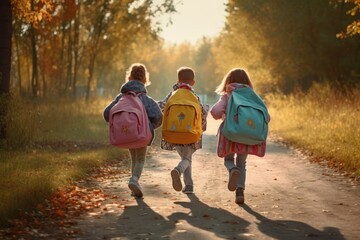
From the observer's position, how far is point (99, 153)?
14641 mm

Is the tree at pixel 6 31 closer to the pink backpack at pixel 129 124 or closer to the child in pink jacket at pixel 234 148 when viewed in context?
the pink backpack at pixel 129 124

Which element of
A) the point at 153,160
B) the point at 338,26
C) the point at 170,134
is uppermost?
the point at 338,26

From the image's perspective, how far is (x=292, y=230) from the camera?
6773 millimetres

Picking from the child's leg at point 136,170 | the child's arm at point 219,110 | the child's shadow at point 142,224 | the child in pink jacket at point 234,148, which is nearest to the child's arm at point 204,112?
the child in pink jacket at point 234,148

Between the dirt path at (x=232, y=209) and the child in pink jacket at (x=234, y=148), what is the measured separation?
0.29 m

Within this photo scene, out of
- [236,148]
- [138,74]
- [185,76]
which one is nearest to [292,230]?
[236,148]

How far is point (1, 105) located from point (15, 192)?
649 cm

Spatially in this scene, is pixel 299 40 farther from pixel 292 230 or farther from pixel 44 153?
pixel 292 230

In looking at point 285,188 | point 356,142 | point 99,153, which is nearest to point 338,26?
point 356,142

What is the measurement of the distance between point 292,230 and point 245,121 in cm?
212

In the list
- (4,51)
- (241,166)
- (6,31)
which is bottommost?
(241,166)

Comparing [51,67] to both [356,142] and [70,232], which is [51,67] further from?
[70,232]

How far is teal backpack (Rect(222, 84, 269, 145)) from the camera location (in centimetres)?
850

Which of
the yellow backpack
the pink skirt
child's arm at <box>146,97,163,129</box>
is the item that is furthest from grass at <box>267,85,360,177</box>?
child's arm at <box>146,97,163,129</box>
